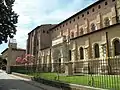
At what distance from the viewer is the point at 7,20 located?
20.6 m

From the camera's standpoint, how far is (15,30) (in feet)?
70.1

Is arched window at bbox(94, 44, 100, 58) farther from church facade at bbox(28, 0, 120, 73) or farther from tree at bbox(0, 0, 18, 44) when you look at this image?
tree at bbox(0, 0, 18, 44)

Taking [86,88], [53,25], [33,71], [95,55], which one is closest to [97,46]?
[95,55]

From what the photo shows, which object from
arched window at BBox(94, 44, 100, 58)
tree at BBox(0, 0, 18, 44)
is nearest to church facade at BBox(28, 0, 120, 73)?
arched window at BBox(94, 44, 100, 58)

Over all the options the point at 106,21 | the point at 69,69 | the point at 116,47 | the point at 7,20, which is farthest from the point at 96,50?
the point at 7,20

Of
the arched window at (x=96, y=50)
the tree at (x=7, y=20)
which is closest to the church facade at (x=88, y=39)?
the arched window at (x=96, y=50)

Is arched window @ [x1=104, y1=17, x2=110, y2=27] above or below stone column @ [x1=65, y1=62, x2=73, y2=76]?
above

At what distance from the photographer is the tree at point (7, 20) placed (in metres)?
20.1

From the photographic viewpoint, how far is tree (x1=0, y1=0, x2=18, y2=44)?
20.1 metres

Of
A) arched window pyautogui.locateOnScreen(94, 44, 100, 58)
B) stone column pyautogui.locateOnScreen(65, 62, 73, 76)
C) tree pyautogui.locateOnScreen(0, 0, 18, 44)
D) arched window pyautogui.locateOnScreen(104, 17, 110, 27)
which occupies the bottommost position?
stone column pyautogui.locateOnScreen(65, 62, 73, 76)

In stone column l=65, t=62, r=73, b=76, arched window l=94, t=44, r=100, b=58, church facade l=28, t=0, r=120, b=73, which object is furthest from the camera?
arched window l=94, t=44, r=100, b=58

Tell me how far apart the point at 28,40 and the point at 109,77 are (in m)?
58.4

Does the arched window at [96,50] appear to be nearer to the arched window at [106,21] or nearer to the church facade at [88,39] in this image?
the church facade at [88,39]

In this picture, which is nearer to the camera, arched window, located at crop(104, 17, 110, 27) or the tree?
the tree
